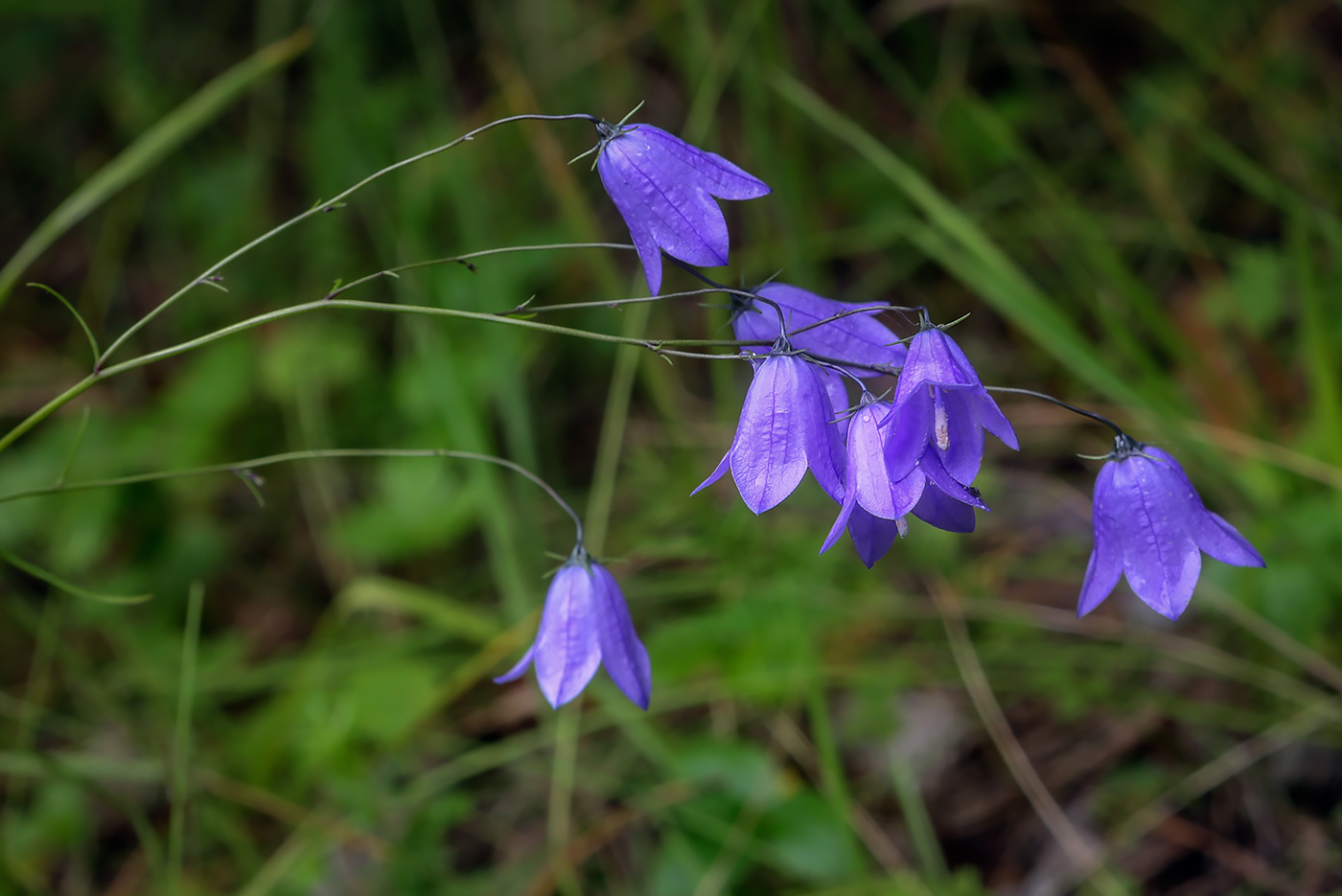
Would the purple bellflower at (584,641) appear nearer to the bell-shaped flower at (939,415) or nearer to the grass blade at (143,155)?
the bell-shaped flower at (939,415)

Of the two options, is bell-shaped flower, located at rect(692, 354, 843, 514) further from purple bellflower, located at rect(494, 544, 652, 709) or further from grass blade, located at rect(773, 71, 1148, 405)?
grass blade, located at rect(773, 71, 1148, 405)

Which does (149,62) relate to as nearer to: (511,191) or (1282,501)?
(511,191)

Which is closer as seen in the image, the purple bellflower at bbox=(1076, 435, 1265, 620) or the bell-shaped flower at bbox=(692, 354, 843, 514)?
the bell-shaped flower at bbox=(692, 354, 843, 514)

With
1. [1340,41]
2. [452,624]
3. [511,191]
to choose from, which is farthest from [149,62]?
[1340,41]

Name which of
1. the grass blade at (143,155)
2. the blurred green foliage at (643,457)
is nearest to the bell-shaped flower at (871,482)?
the blurred green foliage at (643,457)

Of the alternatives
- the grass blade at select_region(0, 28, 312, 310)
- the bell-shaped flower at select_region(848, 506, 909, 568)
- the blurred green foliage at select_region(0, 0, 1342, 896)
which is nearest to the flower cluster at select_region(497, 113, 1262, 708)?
the bell-shaped flower at select_region(848, 506, 909, 568)

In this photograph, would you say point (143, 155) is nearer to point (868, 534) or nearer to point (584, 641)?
point (584, 641)
